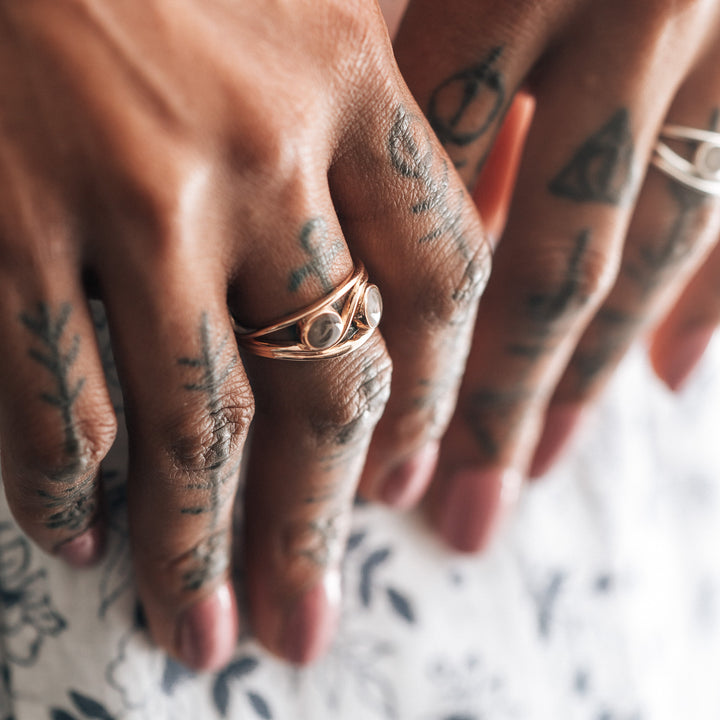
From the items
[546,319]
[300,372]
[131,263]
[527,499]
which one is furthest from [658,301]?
[131,263]

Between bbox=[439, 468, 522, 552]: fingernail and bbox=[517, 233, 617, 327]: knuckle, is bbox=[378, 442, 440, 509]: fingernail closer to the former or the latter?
bbox=[439, 468, 522, 552]: fingernail

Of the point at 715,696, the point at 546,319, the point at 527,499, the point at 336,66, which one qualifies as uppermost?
the point at 336,66

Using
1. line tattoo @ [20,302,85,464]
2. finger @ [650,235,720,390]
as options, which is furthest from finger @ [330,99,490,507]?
finger @ [650,235,720,390]

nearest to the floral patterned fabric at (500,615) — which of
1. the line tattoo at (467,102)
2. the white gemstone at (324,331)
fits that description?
the white gemstone at (324,331)

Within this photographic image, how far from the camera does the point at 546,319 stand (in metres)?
0.67

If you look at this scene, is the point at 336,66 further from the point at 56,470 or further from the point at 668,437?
the point at 668,437

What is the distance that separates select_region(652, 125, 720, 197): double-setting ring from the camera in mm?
651

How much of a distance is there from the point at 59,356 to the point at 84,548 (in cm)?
22

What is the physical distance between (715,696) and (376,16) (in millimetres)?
830

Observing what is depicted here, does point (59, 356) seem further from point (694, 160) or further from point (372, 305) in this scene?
point (694, 160)

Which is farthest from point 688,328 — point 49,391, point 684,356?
point 49,391

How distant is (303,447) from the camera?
0.56 metres

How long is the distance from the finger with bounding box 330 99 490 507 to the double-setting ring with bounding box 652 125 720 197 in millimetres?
224

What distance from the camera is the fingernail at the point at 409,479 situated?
72 cm
